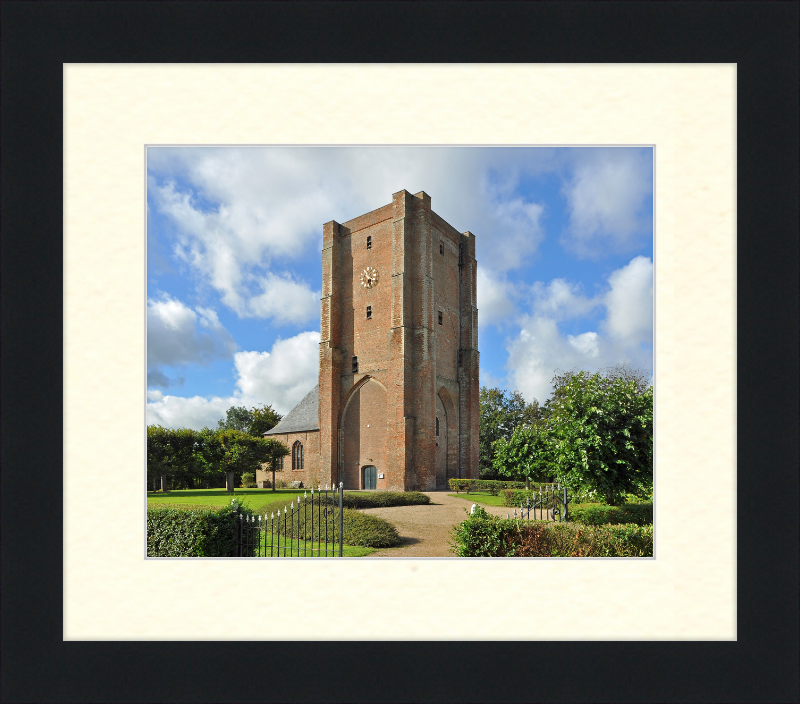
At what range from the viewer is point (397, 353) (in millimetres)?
31406

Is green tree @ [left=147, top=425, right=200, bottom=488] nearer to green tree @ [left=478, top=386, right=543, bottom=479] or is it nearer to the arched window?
the arched window

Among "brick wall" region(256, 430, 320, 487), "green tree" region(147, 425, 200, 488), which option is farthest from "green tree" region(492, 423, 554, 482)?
"green tree" region(147, 425, 200, 488)

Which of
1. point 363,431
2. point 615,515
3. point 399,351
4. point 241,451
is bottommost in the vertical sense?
point 241,451

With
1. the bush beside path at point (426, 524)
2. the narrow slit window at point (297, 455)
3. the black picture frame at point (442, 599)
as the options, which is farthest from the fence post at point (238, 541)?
the narrow slit window at point (297, 455)

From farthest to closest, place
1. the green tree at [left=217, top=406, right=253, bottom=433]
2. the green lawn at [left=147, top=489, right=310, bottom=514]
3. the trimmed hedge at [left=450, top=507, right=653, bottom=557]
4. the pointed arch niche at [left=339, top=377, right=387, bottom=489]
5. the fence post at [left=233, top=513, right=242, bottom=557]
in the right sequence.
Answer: the green tree at [left=217, top=406, right=253, bottom=433]
the pointed arch niche at [left=339, top=377, right=387, bottom=489]
the green lawn at [left=147, top=489, right=310, bottom=514]
the fence post at [left=233, top=513, right=242, bottom=557]
the trimmed hedge at [left=450, top=507, right=653, bottom=557]

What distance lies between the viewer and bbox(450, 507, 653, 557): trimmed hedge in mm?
7891

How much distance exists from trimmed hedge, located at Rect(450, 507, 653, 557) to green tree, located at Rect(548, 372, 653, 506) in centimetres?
361

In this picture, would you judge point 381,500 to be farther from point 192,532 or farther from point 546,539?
point 546,539

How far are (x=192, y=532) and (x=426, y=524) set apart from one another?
29.8 feet

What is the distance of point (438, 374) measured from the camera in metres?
33.8

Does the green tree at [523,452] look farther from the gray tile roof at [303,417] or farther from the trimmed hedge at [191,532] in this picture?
the trimmed hedge at [191,532]

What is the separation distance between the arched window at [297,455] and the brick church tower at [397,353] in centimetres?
151

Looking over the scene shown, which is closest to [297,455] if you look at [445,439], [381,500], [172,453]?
[172,453]
